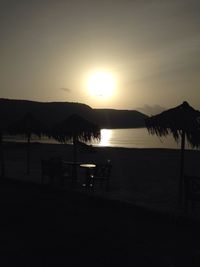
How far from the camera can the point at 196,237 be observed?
21.7 feet

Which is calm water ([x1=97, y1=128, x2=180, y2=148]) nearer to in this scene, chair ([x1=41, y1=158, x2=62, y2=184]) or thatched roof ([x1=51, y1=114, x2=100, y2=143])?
thatched roof ([x1=51, y1=114, x2=100, y2=143])

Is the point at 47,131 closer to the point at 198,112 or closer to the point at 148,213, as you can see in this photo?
the point at 198,112

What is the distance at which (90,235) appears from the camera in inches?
259

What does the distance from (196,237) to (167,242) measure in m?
0.63

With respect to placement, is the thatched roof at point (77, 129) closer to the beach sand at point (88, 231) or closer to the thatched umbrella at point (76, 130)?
the thatched umbrella at point (76, 130)

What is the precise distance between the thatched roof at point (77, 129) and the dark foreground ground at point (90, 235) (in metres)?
5.23

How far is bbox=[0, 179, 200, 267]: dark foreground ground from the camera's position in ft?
18.0

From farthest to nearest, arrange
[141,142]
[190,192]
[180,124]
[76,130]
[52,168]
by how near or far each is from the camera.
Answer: [141,142] < [76,130] < [52,168] < [180,124] < [190,192]

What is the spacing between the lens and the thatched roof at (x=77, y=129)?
14297 mm

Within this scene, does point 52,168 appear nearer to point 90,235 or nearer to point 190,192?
point 190,192

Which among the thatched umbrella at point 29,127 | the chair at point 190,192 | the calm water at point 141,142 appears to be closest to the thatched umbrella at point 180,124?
the chair at point 190,192

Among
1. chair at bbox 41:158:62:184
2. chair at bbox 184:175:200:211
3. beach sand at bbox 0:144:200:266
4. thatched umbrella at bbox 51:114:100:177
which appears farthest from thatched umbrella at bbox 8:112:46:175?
chair at bbox 184:175:200:211

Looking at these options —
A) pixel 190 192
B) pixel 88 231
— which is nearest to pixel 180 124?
pixel 190 192

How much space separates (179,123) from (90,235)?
4834mm
